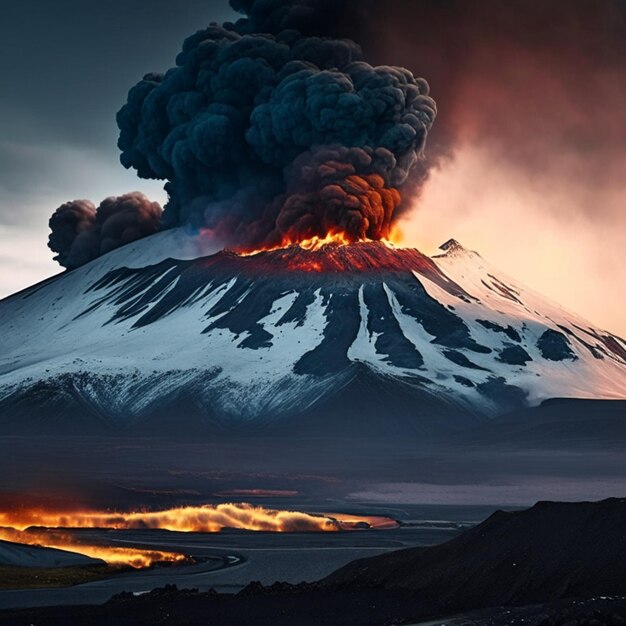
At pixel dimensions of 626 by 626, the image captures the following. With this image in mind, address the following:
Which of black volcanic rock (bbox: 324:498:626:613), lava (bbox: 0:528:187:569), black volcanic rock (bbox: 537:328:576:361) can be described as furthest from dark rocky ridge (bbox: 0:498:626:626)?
black volcanic rock (bbox: 537:328:576:361)

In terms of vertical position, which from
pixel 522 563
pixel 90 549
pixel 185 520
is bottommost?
pixel 522 563

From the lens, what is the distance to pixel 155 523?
67.4 metres

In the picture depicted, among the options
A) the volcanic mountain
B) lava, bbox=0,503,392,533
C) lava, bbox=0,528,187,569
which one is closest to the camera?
lava, bbox=0,528,187,569

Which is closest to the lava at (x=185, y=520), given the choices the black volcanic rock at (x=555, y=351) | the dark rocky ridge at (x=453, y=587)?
the dark rocky ridge at (x=453, y=587)

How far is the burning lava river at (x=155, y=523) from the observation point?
2176 inches

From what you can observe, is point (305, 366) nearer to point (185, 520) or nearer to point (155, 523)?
point (185, 520)

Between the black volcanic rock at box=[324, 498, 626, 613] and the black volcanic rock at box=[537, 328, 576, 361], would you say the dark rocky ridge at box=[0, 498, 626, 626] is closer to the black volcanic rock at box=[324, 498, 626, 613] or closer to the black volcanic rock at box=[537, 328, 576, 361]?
the black volcanic rock at box=[324, 498, 626, 613]

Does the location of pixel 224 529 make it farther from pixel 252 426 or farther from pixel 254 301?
pixel 254 301

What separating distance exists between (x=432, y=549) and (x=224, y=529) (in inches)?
1089

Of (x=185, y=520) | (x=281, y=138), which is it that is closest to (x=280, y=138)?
(x=281, y=138)

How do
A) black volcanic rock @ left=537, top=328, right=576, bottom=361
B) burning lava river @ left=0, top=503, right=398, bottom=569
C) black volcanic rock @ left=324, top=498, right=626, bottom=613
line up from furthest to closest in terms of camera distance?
black volcanic rock @ left=537, top=328, right=576, bottom=361 → burning lava river @ left=0, top=503, right=398, bottom=569 → black volcanic rock @ left=324, top=498, right=626, bottom=613

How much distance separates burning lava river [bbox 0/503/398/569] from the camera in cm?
5528

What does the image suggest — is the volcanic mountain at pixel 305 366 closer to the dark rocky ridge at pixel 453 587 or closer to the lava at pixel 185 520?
the lava at pixel 185 520

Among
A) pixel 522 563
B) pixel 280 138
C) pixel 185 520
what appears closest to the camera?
pixel 522 563
